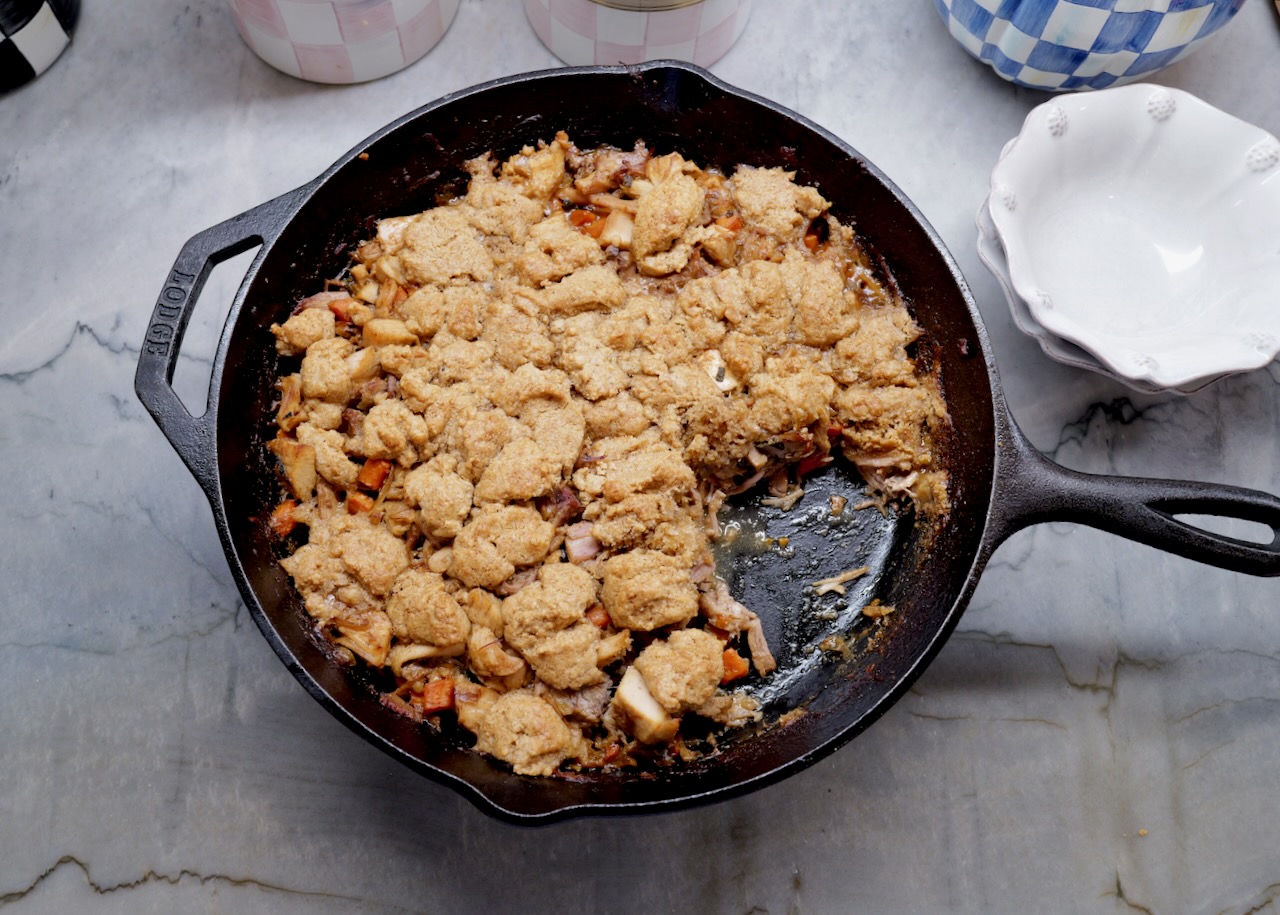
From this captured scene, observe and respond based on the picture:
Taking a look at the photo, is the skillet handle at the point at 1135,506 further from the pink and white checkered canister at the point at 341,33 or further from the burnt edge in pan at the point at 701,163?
the pink and white checkered canister at the point at 341,33

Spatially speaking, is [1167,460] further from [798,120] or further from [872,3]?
[872,3]

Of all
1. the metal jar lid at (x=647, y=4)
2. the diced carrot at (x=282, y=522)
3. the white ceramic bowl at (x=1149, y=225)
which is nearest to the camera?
the diced carrot at (x=282, y=522)

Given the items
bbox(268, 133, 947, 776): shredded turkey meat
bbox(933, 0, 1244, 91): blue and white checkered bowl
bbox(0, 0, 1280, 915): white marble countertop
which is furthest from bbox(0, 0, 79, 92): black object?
bbox(933, 0, 1244, 91): blue and white checkered bowl

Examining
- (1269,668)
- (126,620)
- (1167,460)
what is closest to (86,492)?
(126,620)

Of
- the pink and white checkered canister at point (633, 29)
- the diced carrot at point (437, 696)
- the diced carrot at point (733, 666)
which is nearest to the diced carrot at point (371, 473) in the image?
the diced carrot at point (437, 696)

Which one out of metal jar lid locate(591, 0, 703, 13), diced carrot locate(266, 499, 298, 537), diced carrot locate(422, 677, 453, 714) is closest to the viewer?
diced carrot locate(422, 677, 453, 714)

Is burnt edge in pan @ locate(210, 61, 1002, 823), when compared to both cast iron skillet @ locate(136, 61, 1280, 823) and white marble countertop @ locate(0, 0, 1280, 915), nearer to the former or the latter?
cast iron skillet @ locate(136, 61, 1280, 823)

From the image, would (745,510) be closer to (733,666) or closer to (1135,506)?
(733,666)
